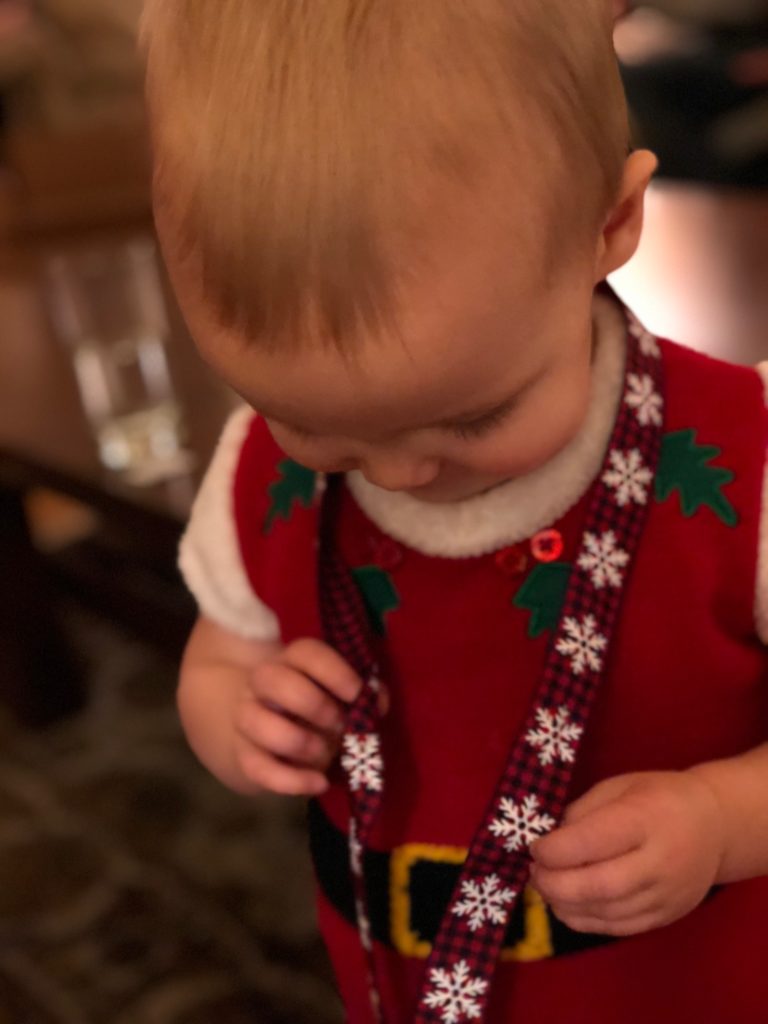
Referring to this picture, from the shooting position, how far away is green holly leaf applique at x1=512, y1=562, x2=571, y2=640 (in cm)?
53

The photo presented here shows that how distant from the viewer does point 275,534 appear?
0.60 m

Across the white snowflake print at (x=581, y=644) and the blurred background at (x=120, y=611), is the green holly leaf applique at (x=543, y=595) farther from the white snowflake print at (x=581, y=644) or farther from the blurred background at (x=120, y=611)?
the blurred background at (x=120, y=611)

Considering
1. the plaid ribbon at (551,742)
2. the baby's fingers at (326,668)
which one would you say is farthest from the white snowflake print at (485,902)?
the baby's fingers at (326,668)

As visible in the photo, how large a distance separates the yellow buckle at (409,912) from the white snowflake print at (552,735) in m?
0.07

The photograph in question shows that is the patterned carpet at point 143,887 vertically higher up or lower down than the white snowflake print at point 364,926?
lower down

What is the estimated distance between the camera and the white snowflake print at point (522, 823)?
499mm

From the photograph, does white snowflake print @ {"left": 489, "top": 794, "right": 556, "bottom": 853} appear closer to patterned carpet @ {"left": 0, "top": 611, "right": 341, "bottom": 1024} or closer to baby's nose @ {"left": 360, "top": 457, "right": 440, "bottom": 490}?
baby's nose @ {"left": 360, "top": 457, "right": 440, "bottom": 490}

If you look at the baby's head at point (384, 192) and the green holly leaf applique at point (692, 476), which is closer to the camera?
the baby's head at point (384, 192)

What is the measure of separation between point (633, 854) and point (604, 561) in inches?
5.0

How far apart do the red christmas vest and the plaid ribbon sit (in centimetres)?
2

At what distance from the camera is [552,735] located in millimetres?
502

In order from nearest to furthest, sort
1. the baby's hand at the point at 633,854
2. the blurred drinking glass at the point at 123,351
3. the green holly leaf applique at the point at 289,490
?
Result: the baby's hand at the point at 633,854
the green holly leaf applique at the point at 289,490
the blurred drinking glass at the point at 123,351

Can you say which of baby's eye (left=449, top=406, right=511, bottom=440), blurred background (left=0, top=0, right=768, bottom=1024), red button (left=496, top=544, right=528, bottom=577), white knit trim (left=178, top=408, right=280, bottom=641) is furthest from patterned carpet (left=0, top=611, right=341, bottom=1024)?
baby's eye (left=449, top=406, right=511, bottom=440)

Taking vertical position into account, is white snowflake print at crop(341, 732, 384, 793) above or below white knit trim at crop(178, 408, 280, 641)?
below
